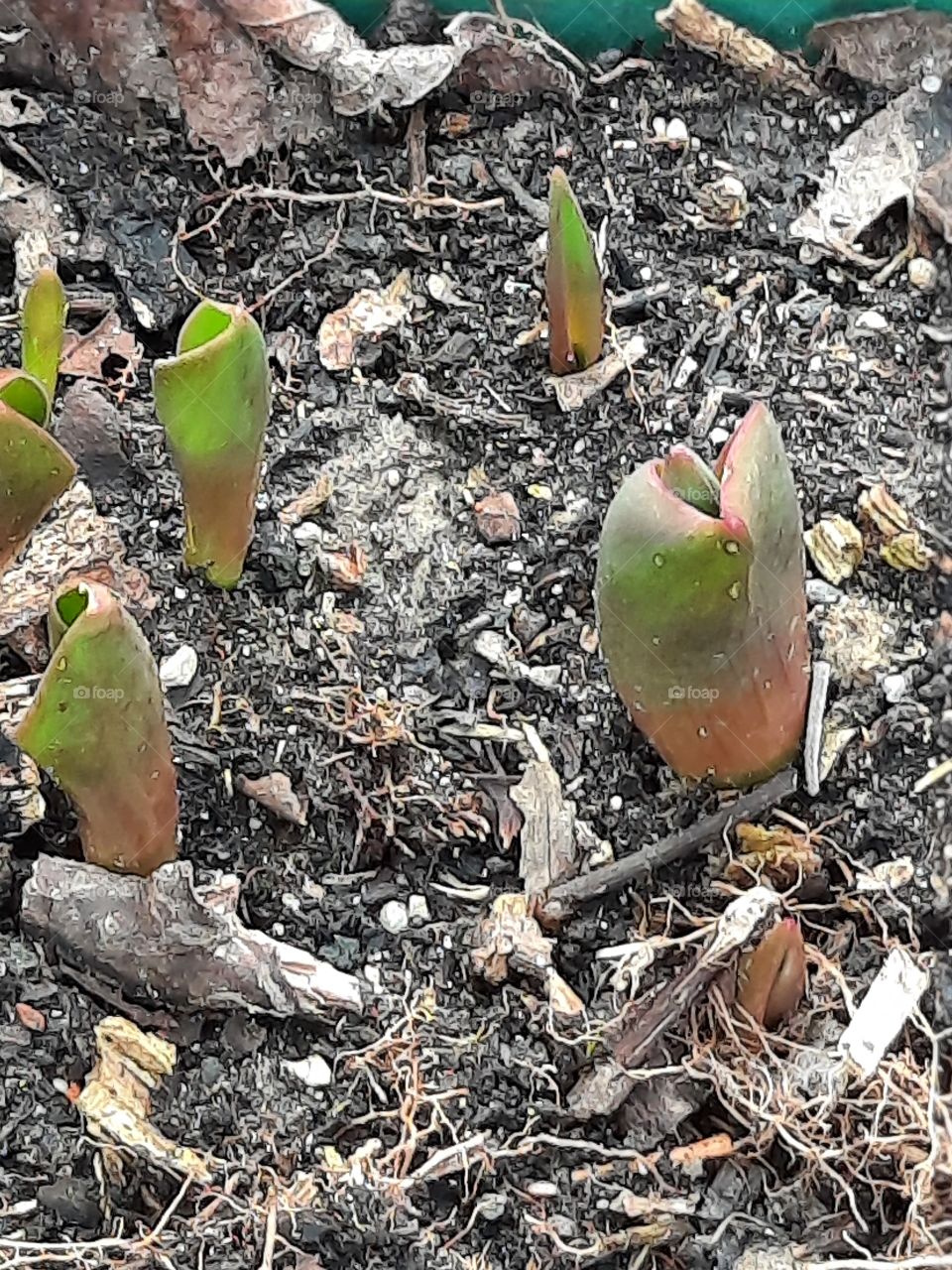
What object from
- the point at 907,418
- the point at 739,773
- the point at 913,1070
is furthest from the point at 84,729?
the point at 907,418

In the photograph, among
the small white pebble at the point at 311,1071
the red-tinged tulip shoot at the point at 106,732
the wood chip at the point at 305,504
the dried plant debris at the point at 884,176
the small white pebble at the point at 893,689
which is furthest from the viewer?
the dried plant debris at the point at 884,176

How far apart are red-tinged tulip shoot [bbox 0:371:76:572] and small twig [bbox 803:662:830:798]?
19.0 inches

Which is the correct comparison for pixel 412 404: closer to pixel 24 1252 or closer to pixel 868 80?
pixel 868 80

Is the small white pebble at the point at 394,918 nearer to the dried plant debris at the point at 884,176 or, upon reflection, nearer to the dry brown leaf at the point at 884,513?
the dry brown leaf at the point at 884,513

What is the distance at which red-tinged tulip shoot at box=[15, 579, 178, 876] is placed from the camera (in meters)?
0.75

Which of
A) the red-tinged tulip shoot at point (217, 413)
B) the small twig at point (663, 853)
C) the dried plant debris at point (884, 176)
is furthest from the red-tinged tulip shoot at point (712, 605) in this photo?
the dried plant debris at point (884, 176)

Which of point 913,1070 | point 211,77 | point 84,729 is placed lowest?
point 913,1070

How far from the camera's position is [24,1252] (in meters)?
0.80

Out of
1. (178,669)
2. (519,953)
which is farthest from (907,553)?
(178,669)

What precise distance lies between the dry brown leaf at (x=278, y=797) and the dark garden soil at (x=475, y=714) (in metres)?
0.01

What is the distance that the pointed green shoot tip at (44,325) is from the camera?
3.24 ft

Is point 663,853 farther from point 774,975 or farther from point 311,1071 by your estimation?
point 311,1071

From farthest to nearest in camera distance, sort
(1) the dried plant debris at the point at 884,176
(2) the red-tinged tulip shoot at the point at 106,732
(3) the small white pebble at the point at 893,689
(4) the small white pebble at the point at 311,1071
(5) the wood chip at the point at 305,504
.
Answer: (1) the dried plant debris at the point at 884,176 < (5) the wood chip at the point at 305,504 < (3) the small white pebble at the point at 893,689 < (4) the small white pebble at the point at 311,1071 < (2) the red-tinged tulip shoot at the point at 106,732

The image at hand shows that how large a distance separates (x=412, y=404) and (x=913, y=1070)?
605 millimetres
